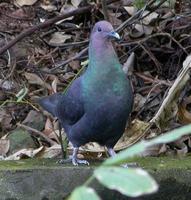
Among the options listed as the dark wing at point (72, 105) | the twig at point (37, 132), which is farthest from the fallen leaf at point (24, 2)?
the dark wing at point (72, 105)

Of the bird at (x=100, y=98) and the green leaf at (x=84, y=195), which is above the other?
the green leaf at (x=84, y=195)

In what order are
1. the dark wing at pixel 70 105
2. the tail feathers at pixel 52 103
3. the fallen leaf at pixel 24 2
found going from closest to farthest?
the dark wing at pixel 70 105, the tail feathers at pixel 52 103, the fallen leaf at pixel 24 2

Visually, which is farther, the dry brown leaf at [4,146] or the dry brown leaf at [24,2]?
the dry brown leaf at [24,2]

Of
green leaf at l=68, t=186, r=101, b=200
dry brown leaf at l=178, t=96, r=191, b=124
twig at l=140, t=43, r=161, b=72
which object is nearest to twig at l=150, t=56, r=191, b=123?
dry brown leaf at l=178, t=96, r=191, b=124

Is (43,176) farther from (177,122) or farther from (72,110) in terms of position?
(177,122)

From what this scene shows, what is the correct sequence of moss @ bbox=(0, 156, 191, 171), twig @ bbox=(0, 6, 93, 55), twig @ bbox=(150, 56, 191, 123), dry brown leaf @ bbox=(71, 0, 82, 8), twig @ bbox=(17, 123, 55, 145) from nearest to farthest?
1. moss @ bbox=(0, 156, 191, 171)
2. twig @ bbox=(150, 56, 191, 123)
3. twig @ bbox=(17, 123, 55, 145)
4. twig @ bbox=(0, 6, 93, 55)
5. dry brown leaf @ bbox=(71, 0, 82, 8)

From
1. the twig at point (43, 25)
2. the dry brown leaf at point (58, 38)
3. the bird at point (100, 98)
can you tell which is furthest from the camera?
the dry brown leaf at point (58, 38)

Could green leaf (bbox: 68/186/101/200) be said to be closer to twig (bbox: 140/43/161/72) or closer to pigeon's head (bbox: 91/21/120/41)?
pigeon's head (bbox: 91/21/120/41)

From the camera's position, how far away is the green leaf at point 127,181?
0.52 m

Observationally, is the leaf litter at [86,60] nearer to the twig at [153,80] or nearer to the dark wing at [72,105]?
the twig at [153,80]

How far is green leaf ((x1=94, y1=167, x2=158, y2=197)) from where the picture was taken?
0.52m

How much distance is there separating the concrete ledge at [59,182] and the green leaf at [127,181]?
1.97m

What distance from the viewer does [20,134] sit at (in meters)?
4.00

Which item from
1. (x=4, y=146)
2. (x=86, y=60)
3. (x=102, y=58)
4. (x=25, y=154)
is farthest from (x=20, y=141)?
(x=102, y=58)
